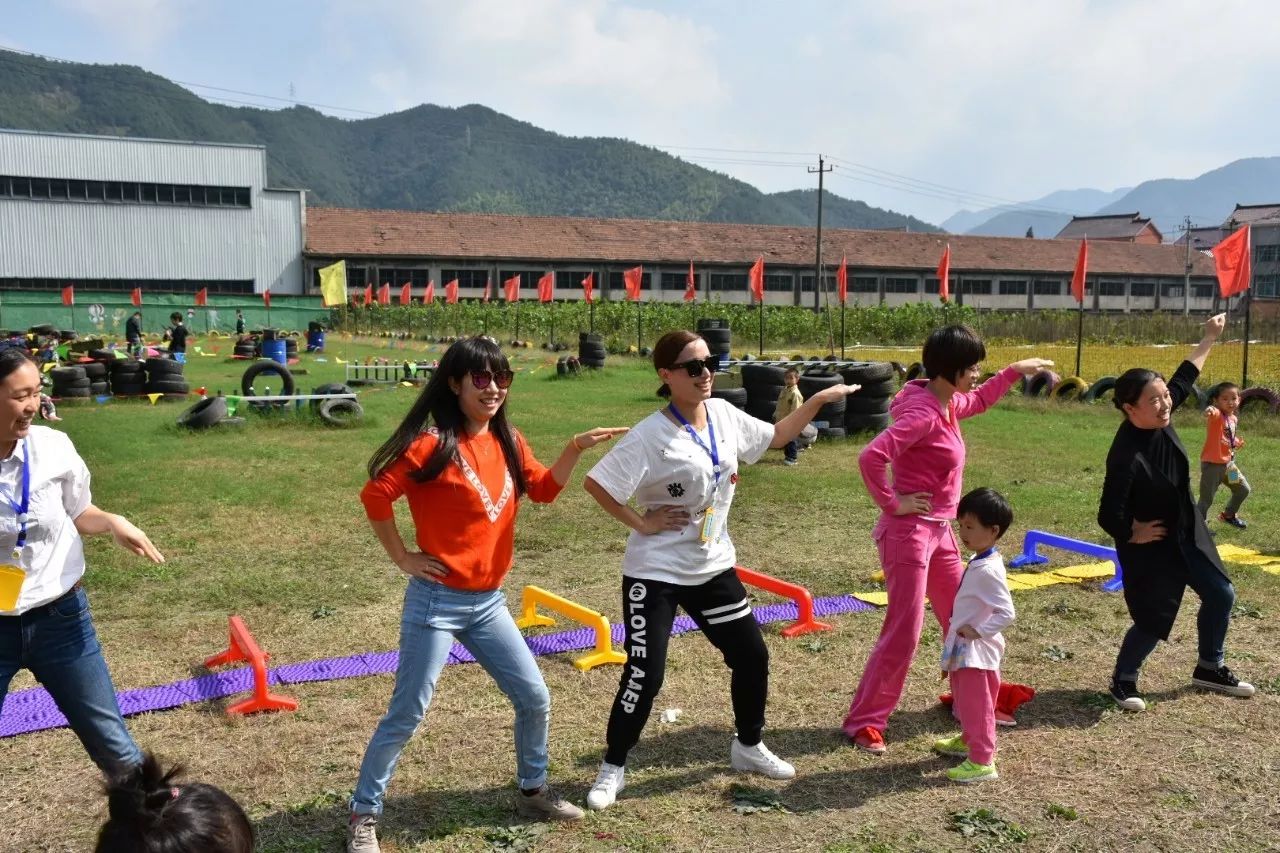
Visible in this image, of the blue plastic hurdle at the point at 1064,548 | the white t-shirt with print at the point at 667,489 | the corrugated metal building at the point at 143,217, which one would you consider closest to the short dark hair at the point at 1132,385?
the white t-shirt with print at the point at 667,489

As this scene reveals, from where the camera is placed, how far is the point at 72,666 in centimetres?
347

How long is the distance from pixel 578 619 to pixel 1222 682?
3568 millimetres

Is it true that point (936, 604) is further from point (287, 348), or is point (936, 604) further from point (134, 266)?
point (134, 266)

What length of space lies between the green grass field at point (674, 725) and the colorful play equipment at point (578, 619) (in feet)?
0.39

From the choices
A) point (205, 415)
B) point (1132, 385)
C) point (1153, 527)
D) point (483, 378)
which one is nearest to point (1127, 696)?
point (1153, 527)

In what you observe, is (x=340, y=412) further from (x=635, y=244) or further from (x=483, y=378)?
(x=635, y=244)

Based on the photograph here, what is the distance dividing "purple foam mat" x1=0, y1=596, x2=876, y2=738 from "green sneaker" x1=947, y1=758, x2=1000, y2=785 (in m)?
2.31

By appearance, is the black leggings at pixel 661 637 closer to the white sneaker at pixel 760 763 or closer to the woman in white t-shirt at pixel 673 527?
the woman in white t-shirt at pixel 673 527

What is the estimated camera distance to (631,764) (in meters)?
4.69

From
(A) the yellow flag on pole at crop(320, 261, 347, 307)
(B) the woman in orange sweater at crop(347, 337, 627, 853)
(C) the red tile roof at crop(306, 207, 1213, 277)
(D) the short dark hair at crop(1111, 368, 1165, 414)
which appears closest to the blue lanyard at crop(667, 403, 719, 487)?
(B) the woman in orange sweater at crop(347, 337, 627, 853)

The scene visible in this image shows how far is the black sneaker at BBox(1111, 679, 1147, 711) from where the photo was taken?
532 cm

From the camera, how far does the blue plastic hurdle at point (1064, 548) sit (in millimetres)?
7630

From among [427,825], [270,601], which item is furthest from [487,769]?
[270,601]

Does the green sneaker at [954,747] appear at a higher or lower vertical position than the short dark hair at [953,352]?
lower
